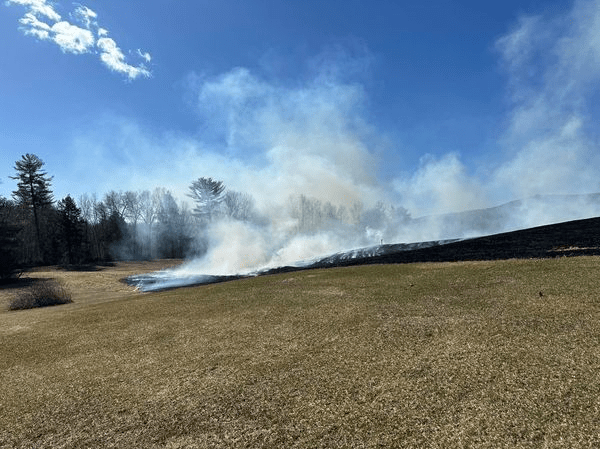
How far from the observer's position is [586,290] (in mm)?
12945

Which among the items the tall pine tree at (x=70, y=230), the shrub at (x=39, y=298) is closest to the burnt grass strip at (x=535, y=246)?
the shrub at (x=39, y=298)

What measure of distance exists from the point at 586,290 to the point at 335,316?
9.62m

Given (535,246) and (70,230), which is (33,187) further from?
(535,246)

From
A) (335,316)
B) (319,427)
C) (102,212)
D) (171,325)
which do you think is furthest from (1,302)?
(102,212)

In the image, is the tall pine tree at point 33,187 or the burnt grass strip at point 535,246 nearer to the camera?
the burnt grass strip at point 535,246

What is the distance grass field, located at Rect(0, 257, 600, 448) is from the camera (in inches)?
241

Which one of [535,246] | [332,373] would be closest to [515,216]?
[535,246]

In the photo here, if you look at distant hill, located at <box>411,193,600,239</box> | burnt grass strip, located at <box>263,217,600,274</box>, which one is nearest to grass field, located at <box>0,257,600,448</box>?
burnt grass strip, located at <box>263,217,600,274</box>

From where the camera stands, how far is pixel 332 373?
332 inches

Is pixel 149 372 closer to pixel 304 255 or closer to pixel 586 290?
pixel 586 290

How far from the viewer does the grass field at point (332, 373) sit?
20.1 feet

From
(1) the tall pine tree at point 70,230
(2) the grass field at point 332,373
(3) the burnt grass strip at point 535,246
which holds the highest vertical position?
(1) the tall pine tree at point 70,230

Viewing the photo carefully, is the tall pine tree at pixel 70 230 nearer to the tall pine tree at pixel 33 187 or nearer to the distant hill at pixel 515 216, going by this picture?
the tall pine tree at pixel 33 187

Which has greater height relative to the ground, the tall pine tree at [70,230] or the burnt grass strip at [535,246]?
the tall pine tree at [70,230]
